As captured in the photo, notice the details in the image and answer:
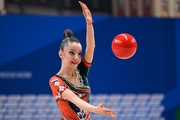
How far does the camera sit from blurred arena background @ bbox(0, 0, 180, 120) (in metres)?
6.23

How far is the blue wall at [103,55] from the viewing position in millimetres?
6262

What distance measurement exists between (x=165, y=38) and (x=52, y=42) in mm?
1933

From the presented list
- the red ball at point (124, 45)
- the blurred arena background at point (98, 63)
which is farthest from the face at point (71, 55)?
the blurred arena background at point (98, 63)

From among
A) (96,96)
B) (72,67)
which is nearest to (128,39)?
(72,67)

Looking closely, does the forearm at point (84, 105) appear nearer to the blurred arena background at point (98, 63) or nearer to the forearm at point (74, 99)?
the forearm at point (74, 99)

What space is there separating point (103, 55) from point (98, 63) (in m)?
0.16

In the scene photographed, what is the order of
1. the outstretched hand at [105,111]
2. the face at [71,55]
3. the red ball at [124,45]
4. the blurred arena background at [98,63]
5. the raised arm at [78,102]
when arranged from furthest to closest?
the blurred arena background at [98,63], the red ball at [124,45], the face at [71,55], the raised arm at [78,102], the outstretched hand at [105,111]

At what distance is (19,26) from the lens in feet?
20.7

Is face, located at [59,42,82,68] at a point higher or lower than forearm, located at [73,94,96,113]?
higher

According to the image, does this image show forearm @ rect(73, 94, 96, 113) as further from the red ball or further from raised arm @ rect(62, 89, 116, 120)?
the red ball

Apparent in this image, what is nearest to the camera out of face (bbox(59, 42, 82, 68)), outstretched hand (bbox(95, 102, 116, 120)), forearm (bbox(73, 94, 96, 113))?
outstretched hand (bbox(95, 102, 116, 120))

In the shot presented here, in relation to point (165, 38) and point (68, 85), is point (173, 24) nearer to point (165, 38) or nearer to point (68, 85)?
point (165, 38)

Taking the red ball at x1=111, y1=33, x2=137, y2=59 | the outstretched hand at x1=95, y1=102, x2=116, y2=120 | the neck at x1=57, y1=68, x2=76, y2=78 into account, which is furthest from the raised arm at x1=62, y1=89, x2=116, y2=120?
the red ball at x1=111, y1=33, x2=137, y2=59

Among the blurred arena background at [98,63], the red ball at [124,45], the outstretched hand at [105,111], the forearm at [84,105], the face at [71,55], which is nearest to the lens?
the outstretched hand at [105,111]
